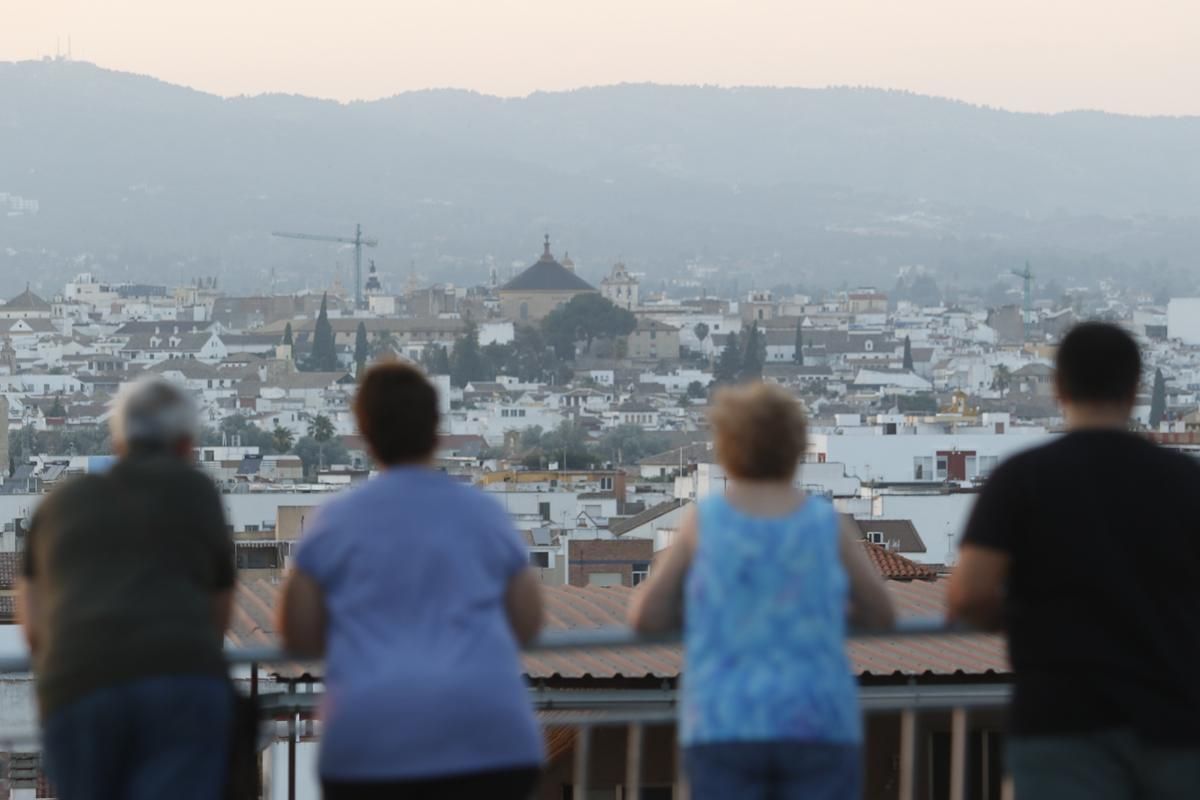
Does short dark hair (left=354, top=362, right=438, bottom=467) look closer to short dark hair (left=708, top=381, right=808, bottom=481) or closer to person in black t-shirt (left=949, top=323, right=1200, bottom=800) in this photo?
short dark hair (left=708, top=381, right=808, bottom=481)

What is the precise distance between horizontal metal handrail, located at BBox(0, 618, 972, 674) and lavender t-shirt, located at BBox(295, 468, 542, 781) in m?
0.20

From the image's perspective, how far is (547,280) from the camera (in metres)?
106

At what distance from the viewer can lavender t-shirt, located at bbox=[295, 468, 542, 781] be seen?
2367mm

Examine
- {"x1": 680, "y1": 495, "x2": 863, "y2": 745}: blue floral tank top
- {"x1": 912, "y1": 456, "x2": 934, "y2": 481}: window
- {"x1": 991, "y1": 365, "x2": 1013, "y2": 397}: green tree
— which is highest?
{"x1": 680, "y1": 495, "x2": 863, "y2": 745}: blue floral tank top

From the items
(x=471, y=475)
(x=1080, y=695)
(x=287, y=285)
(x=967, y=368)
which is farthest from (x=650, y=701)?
(x=287, y=285)

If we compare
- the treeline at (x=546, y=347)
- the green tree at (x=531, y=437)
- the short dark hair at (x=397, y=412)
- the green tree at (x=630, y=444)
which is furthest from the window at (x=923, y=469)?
the treeline at (x=546, y=347)

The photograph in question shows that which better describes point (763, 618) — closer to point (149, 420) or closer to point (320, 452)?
point (149, 420)

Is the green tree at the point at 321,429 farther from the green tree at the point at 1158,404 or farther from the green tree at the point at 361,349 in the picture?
the green tree at the point at 361,349

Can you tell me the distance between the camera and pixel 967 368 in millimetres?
90688

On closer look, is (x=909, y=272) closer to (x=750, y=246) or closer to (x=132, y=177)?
(x=750, y=246)

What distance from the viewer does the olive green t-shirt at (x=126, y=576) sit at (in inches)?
93.1

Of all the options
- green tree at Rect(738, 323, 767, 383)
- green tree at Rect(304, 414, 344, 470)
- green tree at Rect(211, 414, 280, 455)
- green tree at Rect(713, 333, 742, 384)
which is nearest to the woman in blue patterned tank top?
green tree at Rect(304, 414, 344, 470)

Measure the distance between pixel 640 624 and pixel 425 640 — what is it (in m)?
0.26

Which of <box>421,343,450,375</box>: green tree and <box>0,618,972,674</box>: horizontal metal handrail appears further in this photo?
<box>421,343,450,375</box>: green tree
